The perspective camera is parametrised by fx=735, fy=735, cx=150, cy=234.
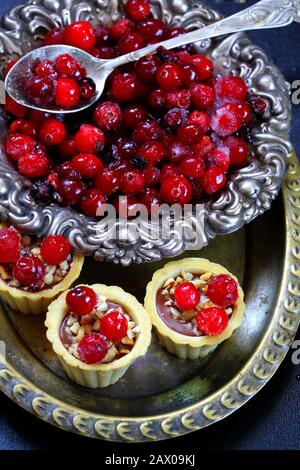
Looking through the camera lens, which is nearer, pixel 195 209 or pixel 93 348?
pixel 93 348

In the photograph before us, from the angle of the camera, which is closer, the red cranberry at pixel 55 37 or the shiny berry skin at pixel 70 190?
the shiny berry skin at pixel 70 190

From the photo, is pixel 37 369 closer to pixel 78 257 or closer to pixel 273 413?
pixel 78 257

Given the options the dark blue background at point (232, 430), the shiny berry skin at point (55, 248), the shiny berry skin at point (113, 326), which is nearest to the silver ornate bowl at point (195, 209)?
the shiny berry skin at point (55, 248)

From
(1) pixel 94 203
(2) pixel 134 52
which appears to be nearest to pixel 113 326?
(1) pixel 94 203

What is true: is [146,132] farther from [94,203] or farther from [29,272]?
[29,272]

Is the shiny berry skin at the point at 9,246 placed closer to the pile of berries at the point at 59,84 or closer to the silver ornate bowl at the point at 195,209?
the silver ornate bowl at the point at 195,209

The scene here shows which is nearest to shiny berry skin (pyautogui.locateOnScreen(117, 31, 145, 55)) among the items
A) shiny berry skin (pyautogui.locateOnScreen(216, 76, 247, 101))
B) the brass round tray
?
shiny berry skin (pyautogui.locateOnScreen(216, 76, 247, 101))

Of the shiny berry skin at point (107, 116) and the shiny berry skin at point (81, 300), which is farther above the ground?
the shiny berry skin at point (107, 116)
